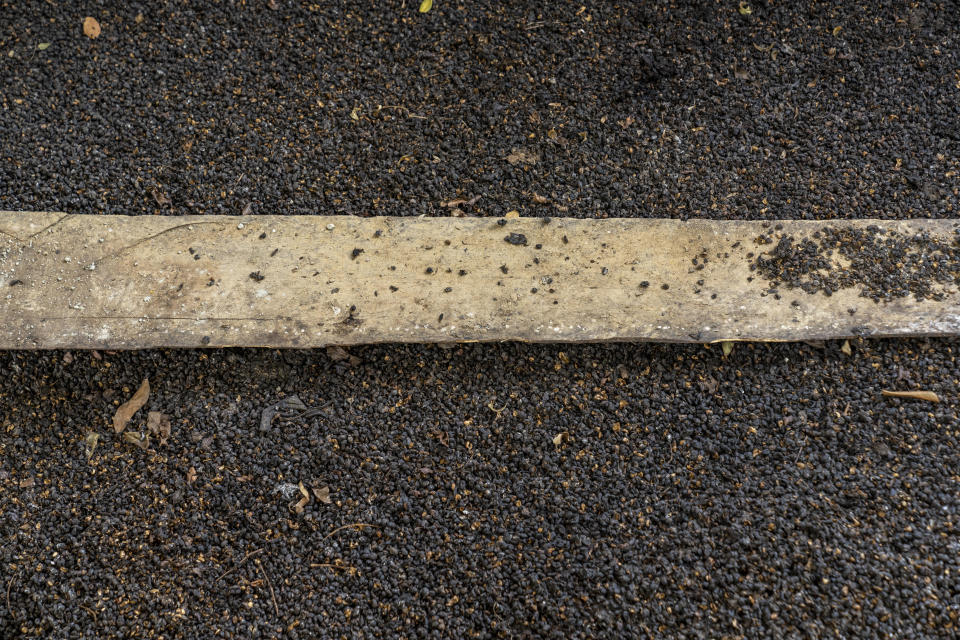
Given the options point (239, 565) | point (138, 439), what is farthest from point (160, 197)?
point (239, 565)

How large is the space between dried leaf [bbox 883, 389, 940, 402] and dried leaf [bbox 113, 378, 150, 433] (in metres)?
2.61

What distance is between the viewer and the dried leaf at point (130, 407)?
2.19 m

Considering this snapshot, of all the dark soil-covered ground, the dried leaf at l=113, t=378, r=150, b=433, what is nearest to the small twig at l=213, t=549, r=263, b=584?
the dark soil-covered ground

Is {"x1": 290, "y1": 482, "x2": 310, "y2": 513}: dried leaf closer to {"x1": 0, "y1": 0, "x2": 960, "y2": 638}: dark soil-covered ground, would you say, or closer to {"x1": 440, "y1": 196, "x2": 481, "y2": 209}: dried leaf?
{"x1": 0, "y1": 0, "x2": 960, "y2": 638}: dark soil-covered ground

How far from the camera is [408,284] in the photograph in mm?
2252

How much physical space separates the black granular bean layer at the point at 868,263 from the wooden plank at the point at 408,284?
0.07 ft

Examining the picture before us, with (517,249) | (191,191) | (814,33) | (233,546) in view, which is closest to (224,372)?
(233,546)

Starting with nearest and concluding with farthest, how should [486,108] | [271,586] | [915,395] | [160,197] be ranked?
1. [271,586]
2. [915,395]
3. [160,197]
4. [486,108]

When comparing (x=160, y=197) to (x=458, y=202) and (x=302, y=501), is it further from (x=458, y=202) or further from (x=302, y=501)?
(x=302, y=501)

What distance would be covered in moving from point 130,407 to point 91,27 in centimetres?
172

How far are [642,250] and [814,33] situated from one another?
4.40 feet

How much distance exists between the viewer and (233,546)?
81.3 inches

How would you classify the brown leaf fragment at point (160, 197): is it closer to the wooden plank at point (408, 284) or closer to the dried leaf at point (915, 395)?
the wooden plank at point (408, 284)

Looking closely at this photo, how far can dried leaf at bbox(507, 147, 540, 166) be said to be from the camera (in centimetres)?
251
